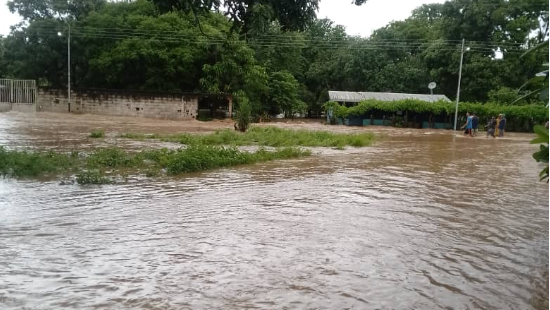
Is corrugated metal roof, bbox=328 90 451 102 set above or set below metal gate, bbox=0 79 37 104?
above

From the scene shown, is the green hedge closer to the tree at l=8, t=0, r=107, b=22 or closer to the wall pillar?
the wall pillar

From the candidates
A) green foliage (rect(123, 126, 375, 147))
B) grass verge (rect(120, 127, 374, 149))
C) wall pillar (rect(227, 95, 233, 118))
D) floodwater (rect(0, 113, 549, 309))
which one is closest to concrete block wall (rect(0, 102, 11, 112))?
wall pillar (rect(227, 95, 233, 118))

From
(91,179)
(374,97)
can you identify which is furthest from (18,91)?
(91,179)

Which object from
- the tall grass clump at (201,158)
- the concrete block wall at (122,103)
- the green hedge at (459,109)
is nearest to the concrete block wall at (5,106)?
the concrete block wall at (122,103)

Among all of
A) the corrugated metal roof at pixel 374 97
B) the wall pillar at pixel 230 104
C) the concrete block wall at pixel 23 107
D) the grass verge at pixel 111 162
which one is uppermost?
the corrugated metal roof at pixel 374 97

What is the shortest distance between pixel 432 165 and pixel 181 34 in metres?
26.8

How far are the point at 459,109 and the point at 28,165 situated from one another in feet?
106

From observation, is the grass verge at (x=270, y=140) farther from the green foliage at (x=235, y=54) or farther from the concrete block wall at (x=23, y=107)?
the concrete block wall at (x=23, y=107)

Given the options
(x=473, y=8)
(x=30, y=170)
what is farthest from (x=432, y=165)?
(x=473, y=8)

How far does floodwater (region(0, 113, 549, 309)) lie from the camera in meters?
4.51

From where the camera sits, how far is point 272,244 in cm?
609

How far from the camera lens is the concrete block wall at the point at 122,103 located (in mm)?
35781

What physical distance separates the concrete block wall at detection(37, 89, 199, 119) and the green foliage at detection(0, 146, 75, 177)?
79.0ft

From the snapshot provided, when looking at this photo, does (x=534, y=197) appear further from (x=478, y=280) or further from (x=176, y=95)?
(x=176, y=95)
